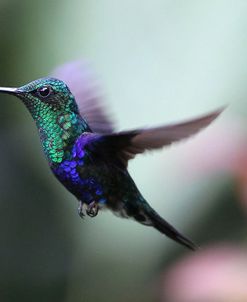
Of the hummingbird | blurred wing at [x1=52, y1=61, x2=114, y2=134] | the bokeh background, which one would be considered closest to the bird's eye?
the hummingbird

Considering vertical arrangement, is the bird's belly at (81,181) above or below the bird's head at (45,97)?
below

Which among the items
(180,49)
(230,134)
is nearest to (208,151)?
(230,134)

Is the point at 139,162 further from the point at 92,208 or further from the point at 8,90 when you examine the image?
the point at 8,90

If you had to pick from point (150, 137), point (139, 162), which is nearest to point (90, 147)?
point (150, 137)

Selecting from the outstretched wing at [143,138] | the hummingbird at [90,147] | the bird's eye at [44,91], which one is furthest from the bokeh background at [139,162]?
the bird's eye at [44,91]

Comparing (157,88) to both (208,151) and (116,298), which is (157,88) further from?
(116,298)

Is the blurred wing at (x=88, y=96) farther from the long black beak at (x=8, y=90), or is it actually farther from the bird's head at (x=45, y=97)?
the long black beak at (x=8, y=90)
